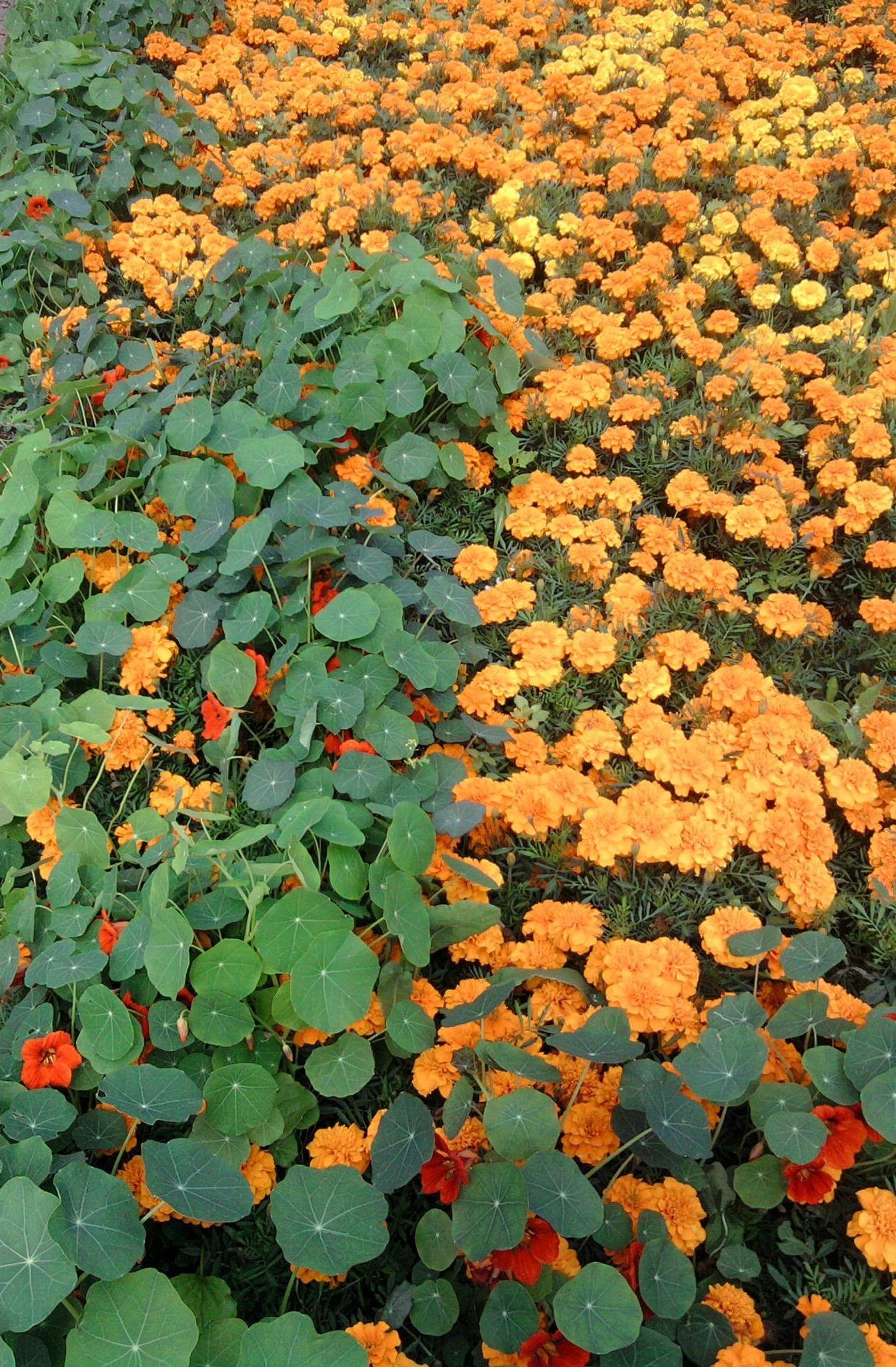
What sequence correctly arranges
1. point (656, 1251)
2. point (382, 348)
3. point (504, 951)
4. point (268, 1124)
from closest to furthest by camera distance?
point (656, 1251), point (268, 1124), point (504, 951), point (382, 348)

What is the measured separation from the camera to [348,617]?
101 inches

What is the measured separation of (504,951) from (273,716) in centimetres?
91

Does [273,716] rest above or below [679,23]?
below

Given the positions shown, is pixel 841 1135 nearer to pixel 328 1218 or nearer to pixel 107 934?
pixel 328 1218

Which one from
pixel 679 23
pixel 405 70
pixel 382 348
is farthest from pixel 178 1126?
pixel 679 23

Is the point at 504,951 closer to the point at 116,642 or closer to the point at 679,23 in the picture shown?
the point at 116,642

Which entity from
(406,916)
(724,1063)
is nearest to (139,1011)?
(406,916)

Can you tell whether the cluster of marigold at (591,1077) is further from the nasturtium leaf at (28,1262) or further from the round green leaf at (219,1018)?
the nasturtium leaf at (28,1262)

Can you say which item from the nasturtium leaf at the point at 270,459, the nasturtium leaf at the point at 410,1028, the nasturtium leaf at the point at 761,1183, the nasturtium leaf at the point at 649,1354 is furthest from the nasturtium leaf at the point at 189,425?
the nasturtium leaf at the point at 649,1354

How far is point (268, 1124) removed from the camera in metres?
1.89

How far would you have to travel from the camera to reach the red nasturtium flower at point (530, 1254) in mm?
1651

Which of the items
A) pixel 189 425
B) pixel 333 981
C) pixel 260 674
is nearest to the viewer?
pixel 333 981

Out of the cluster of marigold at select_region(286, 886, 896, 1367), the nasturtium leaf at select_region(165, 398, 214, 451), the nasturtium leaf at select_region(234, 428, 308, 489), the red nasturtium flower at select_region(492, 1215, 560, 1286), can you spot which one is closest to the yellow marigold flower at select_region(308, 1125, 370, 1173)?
the cluster of marigold at select_region(286, 886, 896, 1367)

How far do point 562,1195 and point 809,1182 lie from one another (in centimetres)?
49
